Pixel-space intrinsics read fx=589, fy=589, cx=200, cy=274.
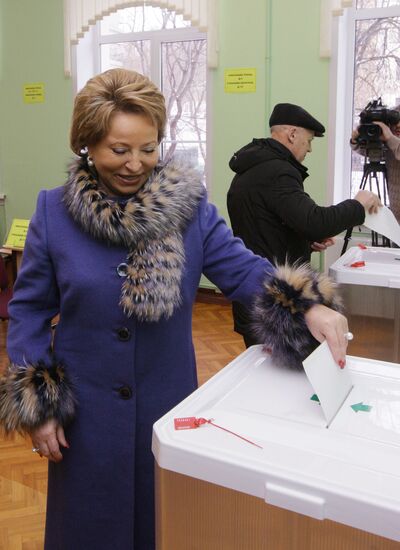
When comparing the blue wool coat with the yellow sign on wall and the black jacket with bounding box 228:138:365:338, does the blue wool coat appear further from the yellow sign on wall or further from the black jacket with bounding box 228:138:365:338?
the yellow sign on wall

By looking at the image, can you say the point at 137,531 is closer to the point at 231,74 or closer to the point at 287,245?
the point at 287,245

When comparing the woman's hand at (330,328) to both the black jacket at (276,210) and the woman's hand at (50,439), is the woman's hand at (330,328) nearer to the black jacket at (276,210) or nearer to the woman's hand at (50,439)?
the woman's hand at (50,439)

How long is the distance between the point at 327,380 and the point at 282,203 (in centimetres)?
131

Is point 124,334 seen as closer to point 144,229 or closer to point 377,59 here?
point 144,229

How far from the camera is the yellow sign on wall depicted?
559 cm

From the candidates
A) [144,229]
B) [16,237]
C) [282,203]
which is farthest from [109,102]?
[16,237]

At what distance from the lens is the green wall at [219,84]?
14.1ft

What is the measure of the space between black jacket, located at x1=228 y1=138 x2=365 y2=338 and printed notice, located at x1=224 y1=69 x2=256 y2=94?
2.38 metres

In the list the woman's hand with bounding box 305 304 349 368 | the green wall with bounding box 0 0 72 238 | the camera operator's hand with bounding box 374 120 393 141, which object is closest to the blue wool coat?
the woman's hand with bounding box 305 304 349 368

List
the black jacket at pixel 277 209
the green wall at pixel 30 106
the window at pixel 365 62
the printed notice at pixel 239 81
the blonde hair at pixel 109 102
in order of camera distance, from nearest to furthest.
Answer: the blonde hair at pixel 109 102 < the black jacket at pixel 277 209 < the window at pixel 365 62 < the printed notice at pixel 239 81 < the green wall at pixel 30 106

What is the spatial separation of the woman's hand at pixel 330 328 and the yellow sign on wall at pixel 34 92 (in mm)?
5134

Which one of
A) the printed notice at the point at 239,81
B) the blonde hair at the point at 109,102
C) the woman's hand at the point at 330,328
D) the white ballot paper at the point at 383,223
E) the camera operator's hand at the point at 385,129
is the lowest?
the woman's hand at the point at 330,328

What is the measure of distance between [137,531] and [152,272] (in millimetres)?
602

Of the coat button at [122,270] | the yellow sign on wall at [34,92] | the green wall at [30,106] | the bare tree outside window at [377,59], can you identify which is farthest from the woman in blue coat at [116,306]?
the yellow sign on wall at [34,92]
